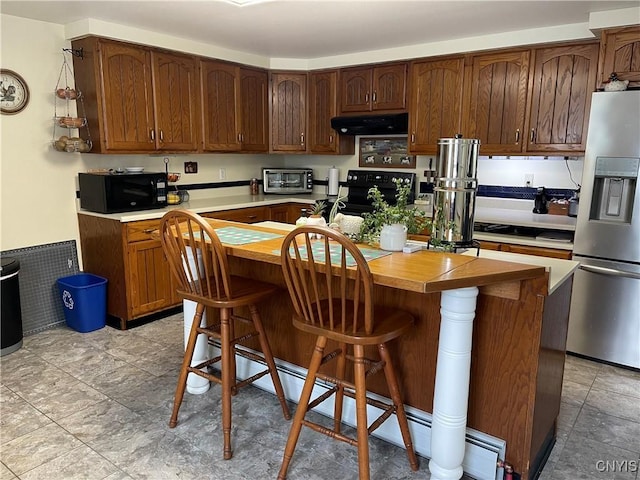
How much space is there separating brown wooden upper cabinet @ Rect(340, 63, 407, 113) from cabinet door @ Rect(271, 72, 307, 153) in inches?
18.5

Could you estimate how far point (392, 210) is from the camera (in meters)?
2.04

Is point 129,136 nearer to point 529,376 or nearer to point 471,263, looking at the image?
point 471,263

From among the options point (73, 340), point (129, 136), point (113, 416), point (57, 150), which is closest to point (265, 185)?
point (129, 136)

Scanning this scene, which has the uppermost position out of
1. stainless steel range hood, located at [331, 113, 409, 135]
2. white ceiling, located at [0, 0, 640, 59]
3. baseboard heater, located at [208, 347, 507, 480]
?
white ceiling, located at [0, 0, 640, 59]

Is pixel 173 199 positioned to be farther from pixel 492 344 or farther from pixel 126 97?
pixel 492 344

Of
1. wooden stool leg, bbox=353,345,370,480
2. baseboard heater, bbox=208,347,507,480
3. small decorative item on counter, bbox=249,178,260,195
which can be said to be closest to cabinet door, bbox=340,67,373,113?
small decorative item on counter, bbox=249,178,260,195

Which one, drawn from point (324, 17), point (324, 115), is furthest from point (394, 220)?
point (324, 115)

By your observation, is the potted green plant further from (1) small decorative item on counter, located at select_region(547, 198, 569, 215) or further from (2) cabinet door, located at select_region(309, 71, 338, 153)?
(2) cabinet door, located at select_region(309, 71, 338, 153)

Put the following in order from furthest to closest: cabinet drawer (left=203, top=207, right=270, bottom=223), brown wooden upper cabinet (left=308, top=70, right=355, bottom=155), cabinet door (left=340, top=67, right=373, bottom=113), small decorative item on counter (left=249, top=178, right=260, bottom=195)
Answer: small decorative item on counter (left=249, top=178, right=260, bottom=195), brown wooden upper cabinet (left=308, top=70, right=355, bottom=155), cabinet door (left=340, top=67, right=373, bottom=113), cabinet drawer (left=203, top=207, right=270, bottom=223)

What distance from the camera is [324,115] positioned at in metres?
4.89

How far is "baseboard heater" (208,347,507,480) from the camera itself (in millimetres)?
2008

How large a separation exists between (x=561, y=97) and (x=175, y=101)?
122 inches

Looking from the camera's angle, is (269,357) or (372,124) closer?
(269,357)

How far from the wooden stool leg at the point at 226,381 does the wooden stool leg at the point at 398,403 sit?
723mm
